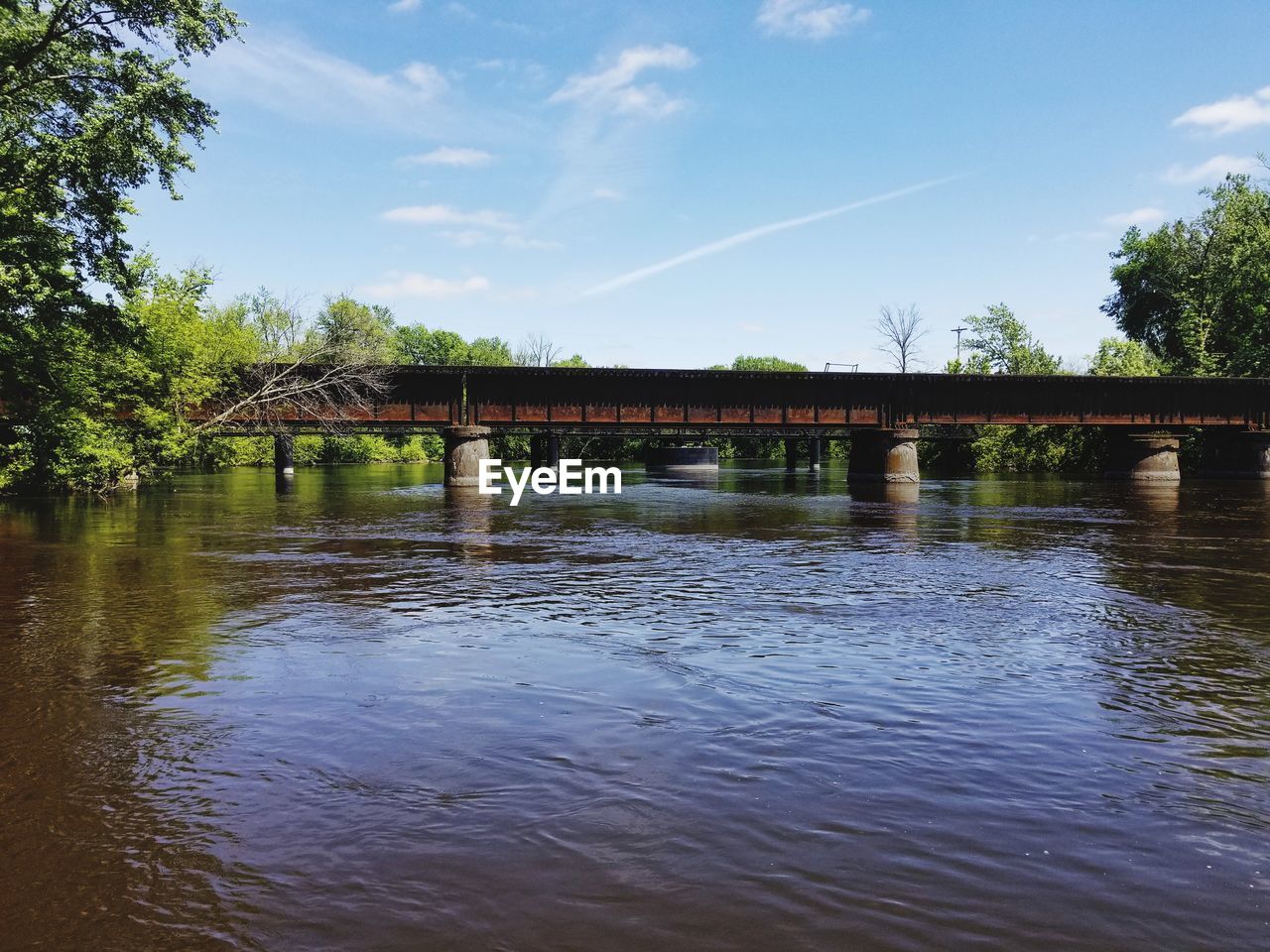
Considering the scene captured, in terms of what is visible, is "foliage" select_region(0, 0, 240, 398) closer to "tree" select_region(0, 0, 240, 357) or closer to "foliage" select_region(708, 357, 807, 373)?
"tree" select_region(0, 0, 240, 357)

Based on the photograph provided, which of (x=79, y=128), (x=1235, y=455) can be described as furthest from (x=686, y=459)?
(x=79, y=128)

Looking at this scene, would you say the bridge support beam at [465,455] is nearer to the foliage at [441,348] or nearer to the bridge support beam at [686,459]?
the bridge support beam at [686,459]

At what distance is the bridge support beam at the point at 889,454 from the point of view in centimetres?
5334

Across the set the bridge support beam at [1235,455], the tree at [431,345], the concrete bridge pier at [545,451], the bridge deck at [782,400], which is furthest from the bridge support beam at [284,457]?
the tree at [431,345]

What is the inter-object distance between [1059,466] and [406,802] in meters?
81.9

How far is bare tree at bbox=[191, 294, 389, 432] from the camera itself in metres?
45.1

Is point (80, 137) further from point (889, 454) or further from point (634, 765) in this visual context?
point (889, 454)

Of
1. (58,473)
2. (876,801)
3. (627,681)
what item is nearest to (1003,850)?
(876,801)

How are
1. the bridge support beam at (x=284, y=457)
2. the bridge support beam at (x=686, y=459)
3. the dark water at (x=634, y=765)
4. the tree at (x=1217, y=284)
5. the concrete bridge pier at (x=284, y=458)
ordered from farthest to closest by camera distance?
the bridge support beam at (x=686, y=459) < the tree at (x=1217, y=284) < the bridge support beam at (x=284, y=457) < the concrete bridge pier at (x=284, y=458) < the dark water at (x=634, y=765)

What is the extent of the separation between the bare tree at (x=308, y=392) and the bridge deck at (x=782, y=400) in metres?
1.27

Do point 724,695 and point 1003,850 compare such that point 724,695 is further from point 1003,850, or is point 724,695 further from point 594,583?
point 594,583

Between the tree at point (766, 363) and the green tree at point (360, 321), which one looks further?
the tree at point (766, 363)

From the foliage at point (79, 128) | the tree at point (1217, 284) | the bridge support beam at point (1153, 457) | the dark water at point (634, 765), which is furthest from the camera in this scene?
the tree at point (1217, 284)

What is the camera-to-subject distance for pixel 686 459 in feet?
299
